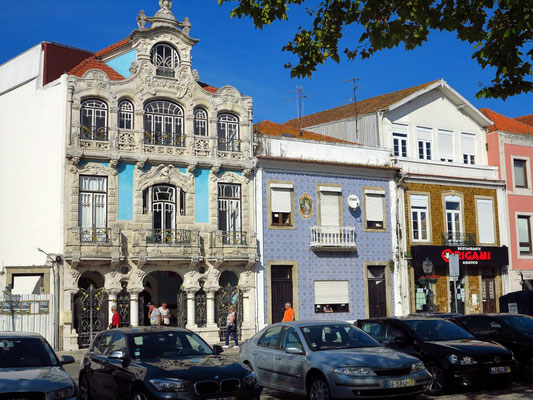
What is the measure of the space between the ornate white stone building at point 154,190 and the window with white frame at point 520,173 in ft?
52.0

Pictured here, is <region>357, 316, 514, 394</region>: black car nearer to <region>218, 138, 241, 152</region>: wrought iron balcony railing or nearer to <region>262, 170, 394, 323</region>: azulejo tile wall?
<region>262, 170, 394, 323</region>: azulejo tile wall

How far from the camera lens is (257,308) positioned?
30.1 m

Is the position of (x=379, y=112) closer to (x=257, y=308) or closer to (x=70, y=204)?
(x=257, y=308)

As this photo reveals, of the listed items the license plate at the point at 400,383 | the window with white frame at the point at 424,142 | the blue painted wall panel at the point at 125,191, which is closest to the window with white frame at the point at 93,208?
the blue painted wall panel at the point at 125,191

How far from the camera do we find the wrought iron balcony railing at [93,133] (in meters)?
27.9

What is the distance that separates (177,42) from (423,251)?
1455 centimetres

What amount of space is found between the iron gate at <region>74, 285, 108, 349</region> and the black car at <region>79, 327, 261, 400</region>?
13611mm

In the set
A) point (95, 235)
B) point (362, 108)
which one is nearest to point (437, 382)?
point (95, 235)

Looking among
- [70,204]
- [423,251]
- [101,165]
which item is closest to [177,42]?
[101,165]

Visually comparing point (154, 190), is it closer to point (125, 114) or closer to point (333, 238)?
point (125, 114)

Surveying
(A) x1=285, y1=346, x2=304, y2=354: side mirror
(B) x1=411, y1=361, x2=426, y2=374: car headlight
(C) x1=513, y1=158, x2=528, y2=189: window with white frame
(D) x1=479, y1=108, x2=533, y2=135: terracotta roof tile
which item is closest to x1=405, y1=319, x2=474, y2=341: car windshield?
(B) x1=411, y1=361, x2=426, y2=374: car headlight

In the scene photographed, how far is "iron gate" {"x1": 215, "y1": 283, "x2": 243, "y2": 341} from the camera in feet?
97.6

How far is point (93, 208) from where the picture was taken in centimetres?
2792

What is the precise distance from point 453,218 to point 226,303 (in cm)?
1274
